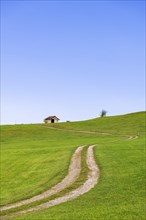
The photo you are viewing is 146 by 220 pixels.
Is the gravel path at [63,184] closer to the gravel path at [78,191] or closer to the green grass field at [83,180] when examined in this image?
the green grass field at [83,180]

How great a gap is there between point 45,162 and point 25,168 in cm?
335

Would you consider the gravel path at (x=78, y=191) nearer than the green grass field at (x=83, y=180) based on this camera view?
No

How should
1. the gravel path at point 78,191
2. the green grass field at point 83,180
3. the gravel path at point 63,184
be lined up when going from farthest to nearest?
1. the gravel path at point 63,184
2. the gravel path at point 78,191
3. the green grass field at point 83,180

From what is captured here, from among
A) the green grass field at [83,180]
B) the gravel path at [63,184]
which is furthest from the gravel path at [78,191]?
the gravel path at [63,184]

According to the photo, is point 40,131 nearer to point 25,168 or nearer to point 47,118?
point 47,118

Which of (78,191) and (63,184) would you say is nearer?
(78,191)

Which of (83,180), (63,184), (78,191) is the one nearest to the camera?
(78,191)

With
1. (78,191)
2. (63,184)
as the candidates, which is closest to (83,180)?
(63,184)

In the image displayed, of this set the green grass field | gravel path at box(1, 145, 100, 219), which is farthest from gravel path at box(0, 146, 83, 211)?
gravel path at box(1, 145, 100, 219)

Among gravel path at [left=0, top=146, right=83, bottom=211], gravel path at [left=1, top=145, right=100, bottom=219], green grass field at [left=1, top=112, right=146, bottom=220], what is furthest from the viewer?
gravel path at [left=0, top=146, right=83, bottom=211]

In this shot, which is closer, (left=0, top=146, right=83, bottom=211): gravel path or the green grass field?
the green grass field

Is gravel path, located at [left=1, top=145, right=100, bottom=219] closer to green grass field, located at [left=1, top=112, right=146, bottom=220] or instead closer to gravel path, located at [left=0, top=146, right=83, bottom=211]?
green grass field, located at [left=1, top=112, right=146, bottom=220]

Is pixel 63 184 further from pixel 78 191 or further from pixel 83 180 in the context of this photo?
pixel 78 191

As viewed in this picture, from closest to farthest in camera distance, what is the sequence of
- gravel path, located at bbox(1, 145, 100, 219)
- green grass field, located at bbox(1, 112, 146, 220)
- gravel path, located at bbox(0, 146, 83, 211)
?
green grass field, located at bbox(1, 112, 146, 220) → gravel path, located at bbox(1, 145, 100, 219) → gravel path, located at bbox(0, 146, 83, 211)
